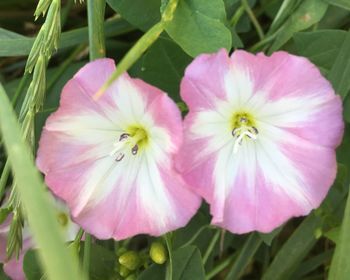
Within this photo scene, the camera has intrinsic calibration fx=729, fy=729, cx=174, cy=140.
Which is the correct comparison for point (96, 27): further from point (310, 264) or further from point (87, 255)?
point (310, 264)

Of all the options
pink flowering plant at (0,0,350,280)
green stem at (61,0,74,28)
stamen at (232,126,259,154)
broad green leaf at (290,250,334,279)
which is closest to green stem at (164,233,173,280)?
pink flowering plant at (0,0,350,280)

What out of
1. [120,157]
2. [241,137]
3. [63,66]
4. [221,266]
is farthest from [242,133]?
[63,66]

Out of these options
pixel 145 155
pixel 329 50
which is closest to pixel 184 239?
pixel 145 155

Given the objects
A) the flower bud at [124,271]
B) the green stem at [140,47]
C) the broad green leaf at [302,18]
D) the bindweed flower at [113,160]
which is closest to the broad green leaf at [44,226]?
the green stem at [140,47]

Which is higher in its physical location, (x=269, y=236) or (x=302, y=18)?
(x=302, y=18)

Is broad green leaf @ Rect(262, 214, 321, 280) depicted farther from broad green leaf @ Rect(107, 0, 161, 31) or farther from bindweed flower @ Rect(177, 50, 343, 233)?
broad green leaf @ Rect(107, 0, 161, 31)

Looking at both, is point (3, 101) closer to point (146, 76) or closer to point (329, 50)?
point (146, 76)
